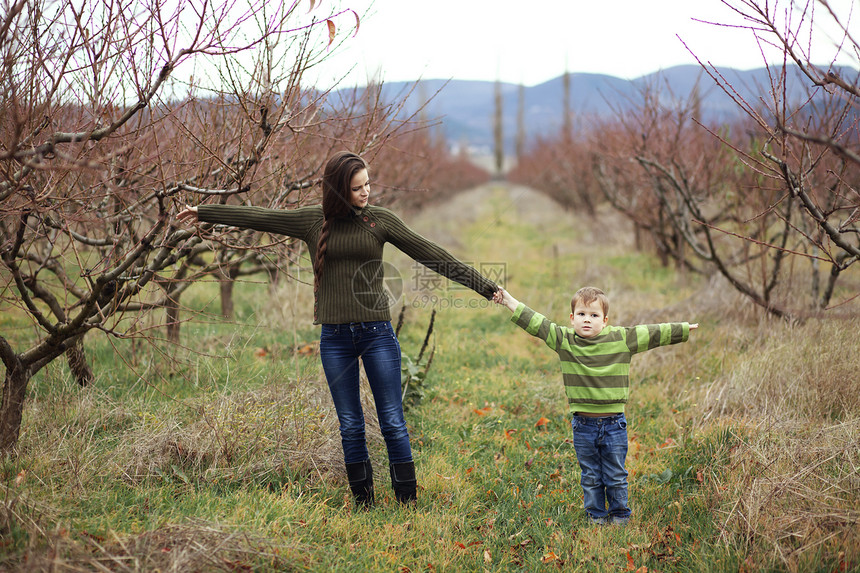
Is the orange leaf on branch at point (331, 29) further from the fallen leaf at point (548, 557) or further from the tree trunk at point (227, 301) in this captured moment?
the tree trunk at point (227, 301)

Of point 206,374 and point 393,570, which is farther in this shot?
point 206,374

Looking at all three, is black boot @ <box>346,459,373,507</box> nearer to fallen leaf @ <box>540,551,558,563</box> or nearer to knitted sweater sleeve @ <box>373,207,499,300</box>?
fallen leaf @ <box>540,551,558,563</box>

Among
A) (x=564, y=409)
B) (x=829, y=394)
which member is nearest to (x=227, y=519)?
(x=564, y=409)

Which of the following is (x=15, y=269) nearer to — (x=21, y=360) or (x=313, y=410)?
(x=21, y=360)

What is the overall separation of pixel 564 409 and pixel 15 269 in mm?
3770

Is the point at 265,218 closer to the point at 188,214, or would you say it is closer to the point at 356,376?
the point at 188,214

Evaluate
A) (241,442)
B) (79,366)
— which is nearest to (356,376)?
(241,442)

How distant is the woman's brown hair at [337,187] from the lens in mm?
2752

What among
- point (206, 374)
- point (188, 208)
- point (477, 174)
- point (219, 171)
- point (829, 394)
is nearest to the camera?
point (188, 208)

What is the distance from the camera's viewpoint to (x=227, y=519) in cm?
259

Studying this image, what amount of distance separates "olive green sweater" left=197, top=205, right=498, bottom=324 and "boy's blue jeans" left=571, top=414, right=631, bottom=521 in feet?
3.57

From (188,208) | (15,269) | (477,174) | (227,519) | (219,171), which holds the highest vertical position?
(477,174)

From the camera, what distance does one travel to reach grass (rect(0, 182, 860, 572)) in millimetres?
2451

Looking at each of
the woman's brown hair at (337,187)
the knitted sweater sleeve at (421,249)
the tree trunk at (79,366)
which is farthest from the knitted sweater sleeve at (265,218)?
the tree trunk at (79,366)
